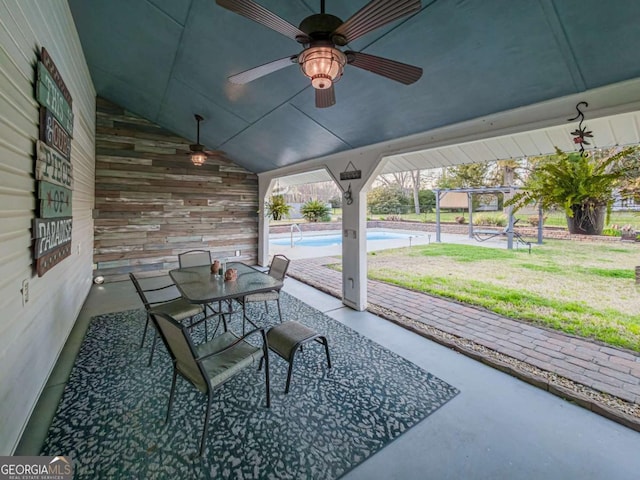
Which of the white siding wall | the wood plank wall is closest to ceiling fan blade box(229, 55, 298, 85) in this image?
the white siding wall

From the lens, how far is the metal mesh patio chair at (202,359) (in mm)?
1737

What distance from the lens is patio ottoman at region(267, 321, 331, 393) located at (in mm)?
2283

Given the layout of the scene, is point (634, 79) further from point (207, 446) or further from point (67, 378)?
point (67, 378)

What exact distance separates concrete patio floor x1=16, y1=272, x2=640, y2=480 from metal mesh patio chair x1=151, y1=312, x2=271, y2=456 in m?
0.91

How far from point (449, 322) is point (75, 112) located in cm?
539

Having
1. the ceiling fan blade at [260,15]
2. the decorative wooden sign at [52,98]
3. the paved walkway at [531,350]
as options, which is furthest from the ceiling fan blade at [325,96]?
the paved walkway at [531,350]

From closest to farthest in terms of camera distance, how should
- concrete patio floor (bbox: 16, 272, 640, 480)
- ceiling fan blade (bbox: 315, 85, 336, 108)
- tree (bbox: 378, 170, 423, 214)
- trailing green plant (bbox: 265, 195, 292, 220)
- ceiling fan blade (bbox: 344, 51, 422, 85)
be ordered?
ceiling fan blade (bbox: 344, 51, 422, 85)
concrete patio floor (bbox: 16, 272, 640, 480)
ceiling fan blade (bbox: 315, 85, 336, 108)
trailing green plant (bbox: 265, 195, 292, 220)
tree (bbox: 378, 170, 423, 214)

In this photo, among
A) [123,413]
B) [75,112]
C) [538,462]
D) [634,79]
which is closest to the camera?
[538,462]

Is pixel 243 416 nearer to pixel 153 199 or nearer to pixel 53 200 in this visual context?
pixel 53 200

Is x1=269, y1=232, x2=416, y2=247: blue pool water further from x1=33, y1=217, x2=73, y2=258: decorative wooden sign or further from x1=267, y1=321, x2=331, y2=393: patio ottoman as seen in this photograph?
x1=33, y1=217, x2=73, y2=258: decorative wooden sign

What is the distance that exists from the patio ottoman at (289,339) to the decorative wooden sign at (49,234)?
186 centimetres

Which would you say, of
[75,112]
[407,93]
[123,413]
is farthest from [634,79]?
[75,112]

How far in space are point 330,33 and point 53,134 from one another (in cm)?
252

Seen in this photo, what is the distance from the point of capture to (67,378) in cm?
250
